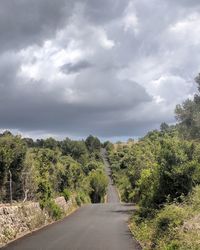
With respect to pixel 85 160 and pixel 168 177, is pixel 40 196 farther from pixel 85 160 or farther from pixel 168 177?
pixel 85 160

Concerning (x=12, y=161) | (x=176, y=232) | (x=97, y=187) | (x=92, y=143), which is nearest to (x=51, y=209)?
(x=12, y=161)

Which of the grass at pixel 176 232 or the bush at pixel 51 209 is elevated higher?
the bush at pixel 51 209

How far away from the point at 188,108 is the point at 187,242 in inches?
1898

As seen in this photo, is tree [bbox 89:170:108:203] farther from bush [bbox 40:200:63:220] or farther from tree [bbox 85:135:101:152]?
tree [bbox 85:135:101:152]

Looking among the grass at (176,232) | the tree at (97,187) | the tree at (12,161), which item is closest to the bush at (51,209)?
the tree at (12,161)

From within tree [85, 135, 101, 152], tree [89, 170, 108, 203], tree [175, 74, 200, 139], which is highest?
tree [85, 135, 101, 152]

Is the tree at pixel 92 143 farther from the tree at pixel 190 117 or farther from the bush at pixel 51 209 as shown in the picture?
the bush at pixel 51 209

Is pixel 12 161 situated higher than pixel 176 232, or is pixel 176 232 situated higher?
pixel 12 161

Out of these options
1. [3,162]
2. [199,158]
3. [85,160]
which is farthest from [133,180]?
[85,160]

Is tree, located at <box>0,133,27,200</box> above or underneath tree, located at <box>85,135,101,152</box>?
underneath

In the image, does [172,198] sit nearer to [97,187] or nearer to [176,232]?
[176,232]

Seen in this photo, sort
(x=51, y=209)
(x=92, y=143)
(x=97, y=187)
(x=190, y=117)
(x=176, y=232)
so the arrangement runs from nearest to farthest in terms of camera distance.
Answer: (x=176, y=232) < (x=51, y=209) < (x=190, y=117) < (x=97, y=187) < (x=92, y=143)

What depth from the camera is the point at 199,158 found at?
34.8 m

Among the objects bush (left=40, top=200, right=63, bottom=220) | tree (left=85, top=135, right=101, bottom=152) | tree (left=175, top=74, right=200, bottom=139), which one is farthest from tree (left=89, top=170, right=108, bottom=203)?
tree (left=85, top=135, right=101, bottom=152)
